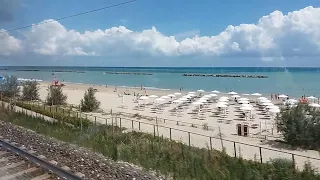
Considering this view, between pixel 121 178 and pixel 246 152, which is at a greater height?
pixel 121 178

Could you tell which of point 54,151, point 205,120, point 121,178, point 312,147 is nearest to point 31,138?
point 54,151

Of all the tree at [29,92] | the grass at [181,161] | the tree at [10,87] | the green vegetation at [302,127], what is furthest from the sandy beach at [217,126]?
the tree at [10,87]

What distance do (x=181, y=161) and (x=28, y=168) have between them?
438cm

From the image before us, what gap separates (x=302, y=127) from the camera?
17531mm

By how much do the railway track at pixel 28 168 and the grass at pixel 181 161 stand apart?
256 centimetres

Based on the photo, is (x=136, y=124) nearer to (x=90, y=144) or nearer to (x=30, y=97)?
(x=90, y=144)

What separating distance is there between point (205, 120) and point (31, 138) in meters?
18.0

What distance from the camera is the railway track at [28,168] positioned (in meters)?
7.20

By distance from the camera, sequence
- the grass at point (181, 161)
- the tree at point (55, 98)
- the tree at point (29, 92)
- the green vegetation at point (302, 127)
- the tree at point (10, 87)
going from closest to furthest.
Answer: the grass at point (181, 161), the green vegetation at point (302, 127), the tree at point (55, 98), the tree at point (10, 87), the tree at point (29, 92)

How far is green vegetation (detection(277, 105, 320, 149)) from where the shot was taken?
57.0ft

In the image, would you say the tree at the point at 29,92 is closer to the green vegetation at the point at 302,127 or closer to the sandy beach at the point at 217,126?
the sandy beach at the point at 217,126

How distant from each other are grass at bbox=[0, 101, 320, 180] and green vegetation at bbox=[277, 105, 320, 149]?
26.3ft

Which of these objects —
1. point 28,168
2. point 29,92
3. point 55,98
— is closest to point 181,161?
point 28,168

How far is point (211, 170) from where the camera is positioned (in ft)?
29.6
